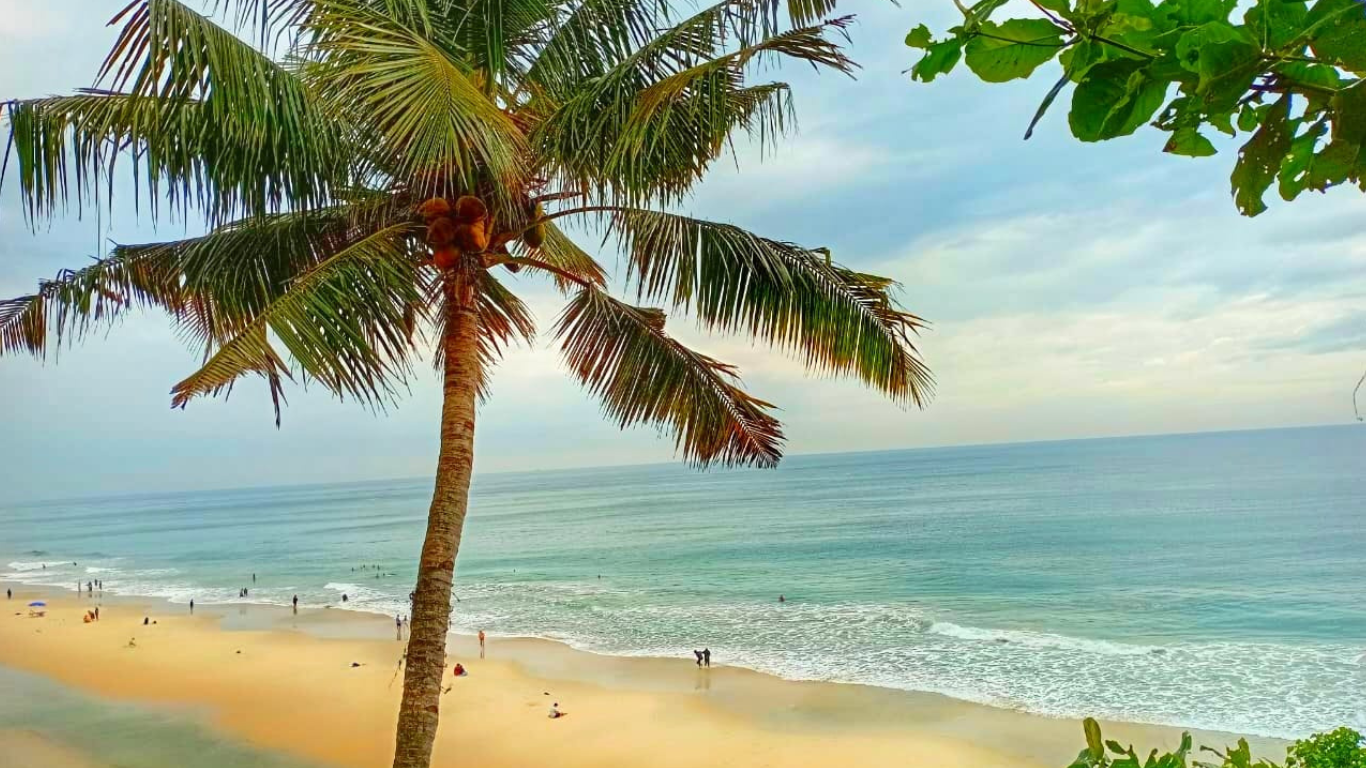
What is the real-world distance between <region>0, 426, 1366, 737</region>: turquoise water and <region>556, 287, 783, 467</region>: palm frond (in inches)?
498

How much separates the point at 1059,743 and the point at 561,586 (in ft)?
76.8

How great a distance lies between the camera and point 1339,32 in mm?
726

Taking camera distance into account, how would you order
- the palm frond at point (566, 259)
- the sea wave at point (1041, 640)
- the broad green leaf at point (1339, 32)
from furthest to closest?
the sea wave at point (1041, 640) < the palm frond at point (566, 259) < the broad green leaf at point (1339, 32)

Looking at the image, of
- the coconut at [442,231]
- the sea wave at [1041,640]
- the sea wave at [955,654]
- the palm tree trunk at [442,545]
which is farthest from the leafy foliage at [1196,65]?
the sea wave at [1041,640]

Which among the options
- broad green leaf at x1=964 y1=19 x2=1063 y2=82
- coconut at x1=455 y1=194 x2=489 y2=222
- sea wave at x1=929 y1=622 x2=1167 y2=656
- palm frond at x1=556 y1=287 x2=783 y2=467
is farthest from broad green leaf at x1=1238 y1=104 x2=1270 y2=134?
sea wave at x1=929 y1=622 x2=1167 y2=656

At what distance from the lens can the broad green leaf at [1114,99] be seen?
31.9 inches

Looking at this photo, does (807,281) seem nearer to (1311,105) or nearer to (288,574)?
(1311,105)

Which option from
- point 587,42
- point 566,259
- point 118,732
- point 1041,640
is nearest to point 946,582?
point 1041,640

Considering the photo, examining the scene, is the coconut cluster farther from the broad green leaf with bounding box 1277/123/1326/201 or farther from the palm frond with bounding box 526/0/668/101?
the broad green leaf with bounding box 1277/123/1326/201

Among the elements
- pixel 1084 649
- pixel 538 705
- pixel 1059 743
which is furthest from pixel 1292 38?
pixel 1084 649

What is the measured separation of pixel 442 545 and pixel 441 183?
212cm

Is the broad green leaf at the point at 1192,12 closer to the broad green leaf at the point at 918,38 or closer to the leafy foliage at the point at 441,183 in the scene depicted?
the broad green leaf at the point at 918,38

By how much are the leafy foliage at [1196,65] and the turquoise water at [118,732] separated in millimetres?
14811

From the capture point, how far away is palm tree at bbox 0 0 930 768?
3.98 metres
